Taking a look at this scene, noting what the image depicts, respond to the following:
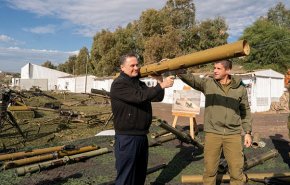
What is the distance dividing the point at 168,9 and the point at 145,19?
460cm

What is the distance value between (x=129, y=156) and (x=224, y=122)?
164 centimetres

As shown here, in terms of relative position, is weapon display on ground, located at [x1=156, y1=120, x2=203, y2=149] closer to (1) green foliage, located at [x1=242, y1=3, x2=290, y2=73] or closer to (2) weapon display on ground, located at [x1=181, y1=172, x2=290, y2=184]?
(2) weapon display on ground, located at [x1=181, y1=172, x2=290, y2=184]

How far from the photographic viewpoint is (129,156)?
4.07 meters

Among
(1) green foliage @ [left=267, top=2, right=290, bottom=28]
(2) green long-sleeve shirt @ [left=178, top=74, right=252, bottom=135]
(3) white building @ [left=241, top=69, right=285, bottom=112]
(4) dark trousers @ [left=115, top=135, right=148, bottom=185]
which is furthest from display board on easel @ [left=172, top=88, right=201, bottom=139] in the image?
(1) green foliage @ [left=267, top=2, right=290, bottom=28]

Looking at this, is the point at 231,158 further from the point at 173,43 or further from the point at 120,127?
the point at 173,43

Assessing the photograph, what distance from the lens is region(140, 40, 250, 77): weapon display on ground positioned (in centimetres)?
340

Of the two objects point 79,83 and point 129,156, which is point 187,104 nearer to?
point 129,156

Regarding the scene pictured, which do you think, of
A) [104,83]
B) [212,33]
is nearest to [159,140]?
[104,83]

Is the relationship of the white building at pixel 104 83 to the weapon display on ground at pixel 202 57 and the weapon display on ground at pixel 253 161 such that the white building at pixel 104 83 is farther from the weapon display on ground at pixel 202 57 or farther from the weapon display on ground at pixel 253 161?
the weapon display on ground at pixel 202 57

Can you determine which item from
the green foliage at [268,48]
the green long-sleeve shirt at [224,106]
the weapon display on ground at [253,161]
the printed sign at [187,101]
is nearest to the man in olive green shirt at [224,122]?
the green long-sleeve shirt at [224,106]

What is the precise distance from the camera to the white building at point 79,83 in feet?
186

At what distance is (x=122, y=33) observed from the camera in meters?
54.0

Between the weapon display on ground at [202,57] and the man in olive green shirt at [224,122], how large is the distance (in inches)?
25.9

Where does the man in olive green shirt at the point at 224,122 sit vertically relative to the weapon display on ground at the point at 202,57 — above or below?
below
